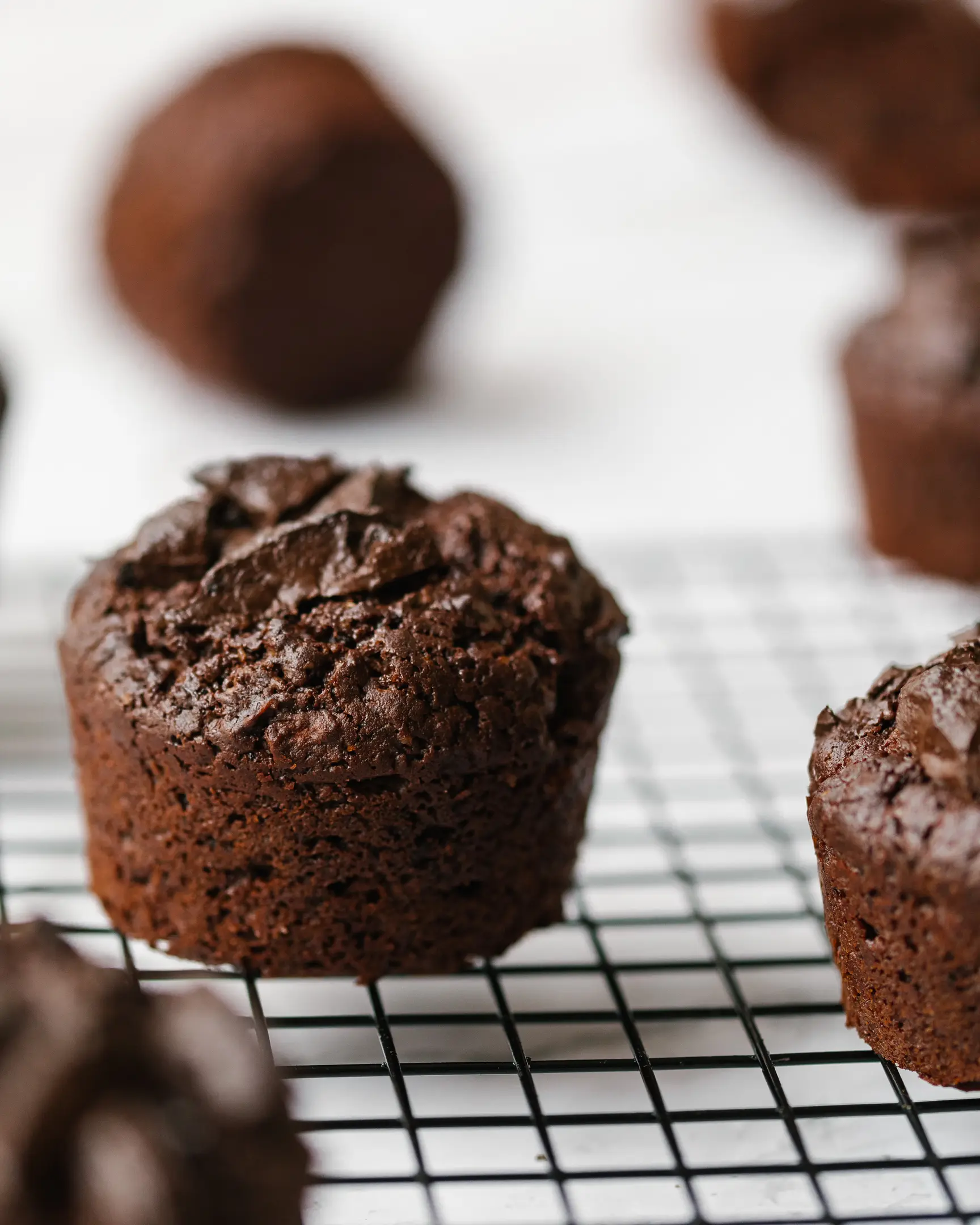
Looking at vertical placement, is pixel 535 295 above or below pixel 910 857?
below

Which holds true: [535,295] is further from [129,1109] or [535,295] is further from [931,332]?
[129,1109]

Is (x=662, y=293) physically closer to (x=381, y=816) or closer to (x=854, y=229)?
(x=854, y=229)

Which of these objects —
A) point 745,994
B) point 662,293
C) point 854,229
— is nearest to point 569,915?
point 745,994

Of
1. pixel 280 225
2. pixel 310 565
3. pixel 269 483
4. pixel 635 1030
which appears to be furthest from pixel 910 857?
pixel 280 225

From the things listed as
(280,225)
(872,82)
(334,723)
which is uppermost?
(334,723)

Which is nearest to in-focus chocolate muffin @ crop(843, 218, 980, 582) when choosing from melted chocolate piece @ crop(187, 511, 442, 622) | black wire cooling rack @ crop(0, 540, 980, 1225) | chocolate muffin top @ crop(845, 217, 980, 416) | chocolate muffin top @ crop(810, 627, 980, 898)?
chocolate muffin top @ crop(845, 217, 980, 416)
